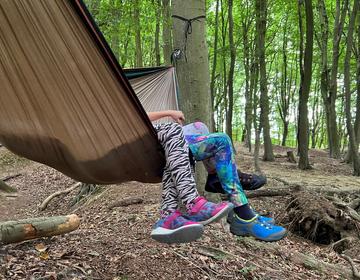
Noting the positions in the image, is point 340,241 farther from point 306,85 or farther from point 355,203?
point 306,85

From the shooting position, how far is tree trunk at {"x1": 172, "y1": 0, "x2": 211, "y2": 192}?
9.53ft

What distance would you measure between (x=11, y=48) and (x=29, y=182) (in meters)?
6.32

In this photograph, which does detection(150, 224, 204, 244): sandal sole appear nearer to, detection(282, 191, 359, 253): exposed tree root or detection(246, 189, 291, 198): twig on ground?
detection(282, 191, 359, 253): exposed tree root

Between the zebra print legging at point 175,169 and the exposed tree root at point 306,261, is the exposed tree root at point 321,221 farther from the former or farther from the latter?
the zebra print legging at point 175,169

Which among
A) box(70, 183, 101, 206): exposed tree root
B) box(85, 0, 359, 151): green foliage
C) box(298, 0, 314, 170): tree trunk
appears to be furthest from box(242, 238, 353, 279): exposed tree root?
box(85, 0, 359, 151): green foliage

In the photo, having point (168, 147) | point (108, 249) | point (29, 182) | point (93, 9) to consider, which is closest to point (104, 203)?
point (108, 249)

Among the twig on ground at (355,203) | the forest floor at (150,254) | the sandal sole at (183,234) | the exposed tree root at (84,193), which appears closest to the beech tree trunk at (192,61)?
the forest floor at (150,254)

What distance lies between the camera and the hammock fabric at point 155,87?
2703mm

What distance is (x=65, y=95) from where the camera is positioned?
68.4 inches

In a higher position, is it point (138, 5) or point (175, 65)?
point (138, 5)

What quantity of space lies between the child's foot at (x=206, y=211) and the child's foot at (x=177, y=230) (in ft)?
0.16

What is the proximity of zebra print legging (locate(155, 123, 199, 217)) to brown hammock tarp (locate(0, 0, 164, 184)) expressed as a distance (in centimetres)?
7

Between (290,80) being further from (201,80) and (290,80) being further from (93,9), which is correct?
(201,80)

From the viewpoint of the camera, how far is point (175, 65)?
2916 mm
